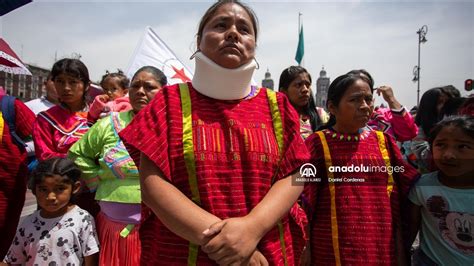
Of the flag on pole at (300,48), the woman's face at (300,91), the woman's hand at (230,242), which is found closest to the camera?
the woman's hand at (230,242)

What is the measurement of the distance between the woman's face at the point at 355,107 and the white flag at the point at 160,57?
10.3 ft

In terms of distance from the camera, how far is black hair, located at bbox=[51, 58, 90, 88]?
2432 mm

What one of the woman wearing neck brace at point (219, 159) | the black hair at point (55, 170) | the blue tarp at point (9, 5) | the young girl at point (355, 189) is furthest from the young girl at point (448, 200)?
the blue tarp at point (9, 5)

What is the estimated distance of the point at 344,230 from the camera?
5.79 ft

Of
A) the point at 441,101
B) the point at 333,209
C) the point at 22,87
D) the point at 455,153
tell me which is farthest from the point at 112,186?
the point at 22,87

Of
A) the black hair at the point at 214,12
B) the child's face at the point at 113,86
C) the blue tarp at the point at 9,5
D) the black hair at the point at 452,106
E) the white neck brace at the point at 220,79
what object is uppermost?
the blue tarp at the point at 9,5

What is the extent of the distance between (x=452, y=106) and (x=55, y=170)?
3.27 metres

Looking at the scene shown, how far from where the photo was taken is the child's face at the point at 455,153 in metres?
1.68

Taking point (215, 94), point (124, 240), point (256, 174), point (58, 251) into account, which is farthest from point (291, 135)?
point (58, 251)

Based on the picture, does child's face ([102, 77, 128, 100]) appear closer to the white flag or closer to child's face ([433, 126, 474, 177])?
the white flag

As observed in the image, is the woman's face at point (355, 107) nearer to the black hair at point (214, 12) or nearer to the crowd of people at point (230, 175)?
the crowd of people at point (230, 175)

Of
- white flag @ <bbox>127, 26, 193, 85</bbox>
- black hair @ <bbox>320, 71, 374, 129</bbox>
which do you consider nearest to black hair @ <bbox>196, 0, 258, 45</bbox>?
black hair @ <bbox>320, 71, 374, 129</bbox>

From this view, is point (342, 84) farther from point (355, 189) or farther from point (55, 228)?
point (55, 228)

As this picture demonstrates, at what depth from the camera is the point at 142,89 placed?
216cm
